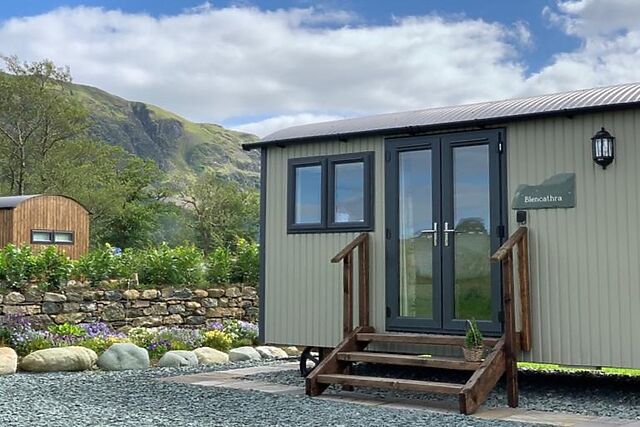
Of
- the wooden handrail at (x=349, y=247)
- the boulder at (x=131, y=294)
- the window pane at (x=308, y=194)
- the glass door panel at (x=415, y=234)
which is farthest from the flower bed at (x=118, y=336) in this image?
the glass door panel at (x=415, y=234)

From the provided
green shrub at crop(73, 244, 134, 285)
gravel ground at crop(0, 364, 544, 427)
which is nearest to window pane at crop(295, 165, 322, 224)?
gravel ground at crop(0, 364, 544, 427)

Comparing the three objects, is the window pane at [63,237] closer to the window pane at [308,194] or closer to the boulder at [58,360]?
the boulder at [58,360]

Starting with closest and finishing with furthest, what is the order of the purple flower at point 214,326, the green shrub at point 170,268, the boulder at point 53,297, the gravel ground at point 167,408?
the gravel ground at point 167,408
the boulder at point 53,297
the purple flower at point 214,326
the green shrub at point 170,268

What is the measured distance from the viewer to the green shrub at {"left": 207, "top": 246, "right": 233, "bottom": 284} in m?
12.9

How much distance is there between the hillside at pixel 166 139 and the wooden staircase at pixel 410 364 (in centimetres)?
9652

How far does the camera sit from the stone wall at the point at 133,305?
10.6 m

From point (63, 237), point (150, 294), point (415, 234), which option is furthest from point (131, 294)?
point (63, 237)

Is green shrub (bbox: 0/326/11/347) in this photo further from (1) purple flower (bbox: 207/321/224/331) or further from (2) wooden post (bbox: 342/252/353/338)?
(2) wooden post (bbox: 342/252/353/338)

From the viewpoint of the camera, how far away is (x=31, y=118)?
107ft

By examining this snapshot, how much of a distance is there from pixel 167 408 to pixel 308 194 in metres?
2.77

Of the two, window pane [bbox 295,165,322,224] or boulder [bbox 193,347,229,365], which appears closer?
window pane [bbox 295,165,322,224]

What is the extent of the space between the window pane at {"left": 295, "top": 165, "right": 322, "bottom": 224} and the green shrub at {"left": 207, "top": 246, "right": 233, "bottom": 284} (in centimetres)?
501

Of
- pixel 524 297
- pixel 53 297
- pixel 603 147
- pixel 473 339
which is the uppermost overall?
pixel 603 147

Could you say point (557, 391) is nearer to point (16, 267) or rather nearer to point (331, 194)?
point (331, 194)
